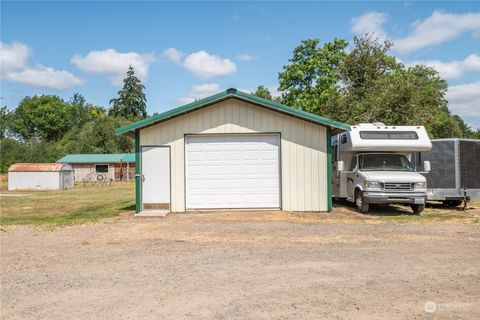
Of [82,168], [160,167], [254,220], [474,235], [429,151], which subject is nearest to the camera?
[474,235]

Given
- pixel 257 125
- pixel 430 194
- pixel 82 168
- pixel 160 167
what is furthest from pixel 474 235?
pixel 82 168

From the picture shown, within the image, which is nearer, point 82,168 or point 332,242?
point 332,242

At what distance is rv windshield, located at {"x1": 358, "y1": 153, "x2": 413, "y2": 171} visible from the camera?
13.9 m

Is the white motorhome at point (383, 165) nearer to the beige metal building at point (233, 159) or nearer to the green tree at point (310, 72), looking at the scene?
the beige metal building at point (233, 159)

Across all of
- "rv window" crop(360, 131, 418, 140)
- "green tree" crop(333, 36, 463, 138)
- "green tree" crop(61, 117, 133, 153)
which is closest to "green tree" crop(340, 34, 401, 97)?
"green tree" crop(333, 36, 463, 138)

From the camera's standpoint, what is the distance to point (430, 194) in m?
14.9

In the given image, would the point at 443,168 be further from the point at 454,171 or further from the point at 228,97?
the point at 228,97

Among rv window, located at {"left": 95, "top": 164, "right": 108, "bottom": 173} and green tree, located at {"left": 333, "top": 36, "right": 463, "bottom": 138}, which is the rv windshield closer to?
green tree, located at {"left": 333, "top": 36, "right": 463, "bottom": 138}

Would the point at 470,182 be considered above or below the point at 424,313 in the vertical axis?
above

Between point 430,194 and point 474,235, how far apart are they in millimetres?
5645

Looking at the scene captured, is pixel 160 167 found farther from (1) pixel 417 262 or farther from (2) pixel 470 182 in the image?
(2) pixel 470 182

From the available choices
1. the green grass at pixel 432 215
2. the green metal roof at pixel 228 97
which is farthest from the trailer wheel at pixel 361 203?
the green metal roof at pixel 228 97

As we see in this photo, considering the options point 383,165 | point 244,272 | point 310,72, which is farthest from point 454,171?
point 310,72

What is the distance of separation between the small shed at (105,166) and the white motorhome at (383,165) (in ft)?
122
